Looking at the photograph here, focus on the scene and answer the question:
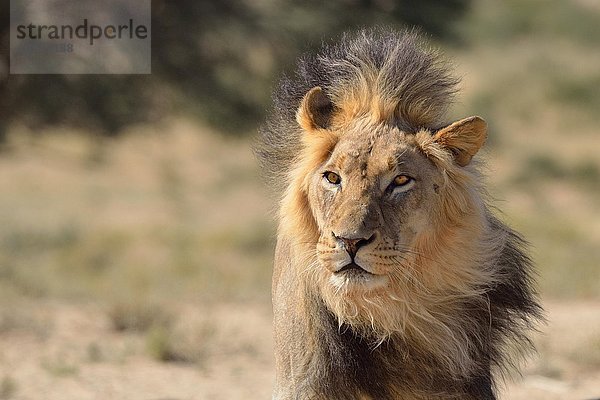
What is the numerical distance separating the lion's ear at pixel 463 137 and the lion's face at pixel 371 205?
0.13 m

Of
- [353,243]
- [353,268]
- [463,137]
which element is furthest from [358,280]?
[463,137]

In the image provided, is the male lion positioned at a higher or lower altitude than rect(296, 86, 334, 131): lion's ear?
lower

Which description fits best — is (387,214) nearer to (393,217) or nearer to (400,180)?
(393,217)

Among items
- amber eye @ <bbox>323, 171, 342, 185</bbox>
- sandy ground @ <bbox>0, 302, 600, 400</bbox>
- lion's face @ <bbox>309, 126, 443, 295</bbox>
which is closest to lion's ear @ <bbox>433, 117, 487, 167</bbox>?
lion's face @ <bbox>309, 126, 443, 295</bbox>

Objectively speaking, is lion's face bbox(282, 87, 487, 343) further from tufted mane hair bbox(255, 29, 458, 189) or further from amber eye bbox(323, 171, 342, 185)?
tufted mane hair bbox(255, 29, 458, 189)

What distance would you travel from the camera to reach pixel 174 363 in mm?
8555

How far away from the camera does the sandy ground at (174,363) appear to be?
7586mm

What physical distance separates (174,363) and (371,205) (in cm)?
467

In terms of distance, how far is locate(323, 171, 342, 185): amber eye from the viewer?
4.49 meters

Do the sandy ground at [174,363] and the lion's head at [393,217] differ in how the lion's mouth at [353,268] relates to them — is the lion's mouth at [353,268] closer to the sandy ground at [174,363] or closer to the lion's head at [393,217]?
the lion's head at [393,217]

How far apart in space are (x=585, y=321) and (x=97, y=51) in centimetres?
659

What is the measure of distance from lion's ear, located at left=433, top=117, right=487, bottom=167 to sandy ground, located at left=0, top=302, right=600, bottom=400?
2.29 meters

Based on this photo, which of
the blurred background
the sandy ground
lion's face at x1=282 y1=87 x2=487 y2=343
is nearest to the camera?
lion's face at x1=282 y1=87 x2=487 y2=343

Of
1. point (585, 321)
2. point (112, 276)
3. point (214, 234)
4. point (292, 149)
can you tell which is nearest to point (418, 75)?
point (292, 149)
